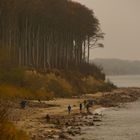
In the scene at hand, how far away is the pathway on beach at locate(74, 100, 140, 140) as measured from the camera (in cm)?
3346

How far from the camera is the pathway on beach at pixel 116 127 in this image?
110ft

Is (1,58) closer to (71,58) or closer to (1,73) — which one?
(1,73)

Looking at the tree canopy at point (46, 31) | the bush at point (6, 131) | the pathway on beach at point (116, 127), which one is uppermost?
the tree canopy at point (46, 31)

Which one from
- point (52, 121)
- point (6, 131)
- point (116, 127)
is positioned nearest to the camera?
point (6, 131)

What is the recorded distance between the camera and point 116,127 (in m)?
39.8

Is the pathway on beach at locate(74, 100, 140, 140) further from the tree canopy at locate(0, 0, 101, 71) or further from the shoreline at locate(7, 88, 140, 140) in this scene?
the tree canopy at locate(0, 0, 101, 71)

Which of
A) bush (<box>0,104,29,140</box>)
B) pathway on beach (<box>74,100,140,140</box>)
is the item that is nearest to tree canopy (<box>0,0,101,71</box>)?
pathway on beach (<box>74,100,140,140</box>)

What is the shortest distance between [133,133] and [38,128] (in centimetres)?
673

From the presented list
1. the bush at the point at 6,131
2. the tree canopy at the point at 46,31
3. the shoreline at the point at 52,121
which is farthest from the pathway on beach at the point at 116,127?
the tree canopy at the point at 46,31

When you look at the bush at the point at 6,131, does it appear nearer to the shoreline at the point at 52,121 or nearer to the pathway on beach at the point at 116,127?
the shoreline at the point at 52,121

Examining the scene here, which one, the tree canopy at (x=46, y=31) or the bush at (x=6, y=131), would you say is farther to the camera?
the tree canopy at (x=46, y=31)

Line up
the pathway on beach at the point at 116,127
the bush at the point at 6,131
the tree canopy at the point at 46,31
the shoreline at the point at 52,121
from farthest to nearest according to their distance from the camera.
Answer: the tree canopy at the point at 46,31 < the pathway on beach at the point at 116,127 < the shoreline at the point at 52,121 < the bush at the point at 6,131

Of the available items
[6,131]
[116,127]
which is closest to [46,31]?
[116,127]

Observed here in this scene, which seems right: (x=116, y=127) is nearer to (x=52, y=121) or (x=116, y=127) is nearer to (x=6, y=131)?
(x=52, y=121)
